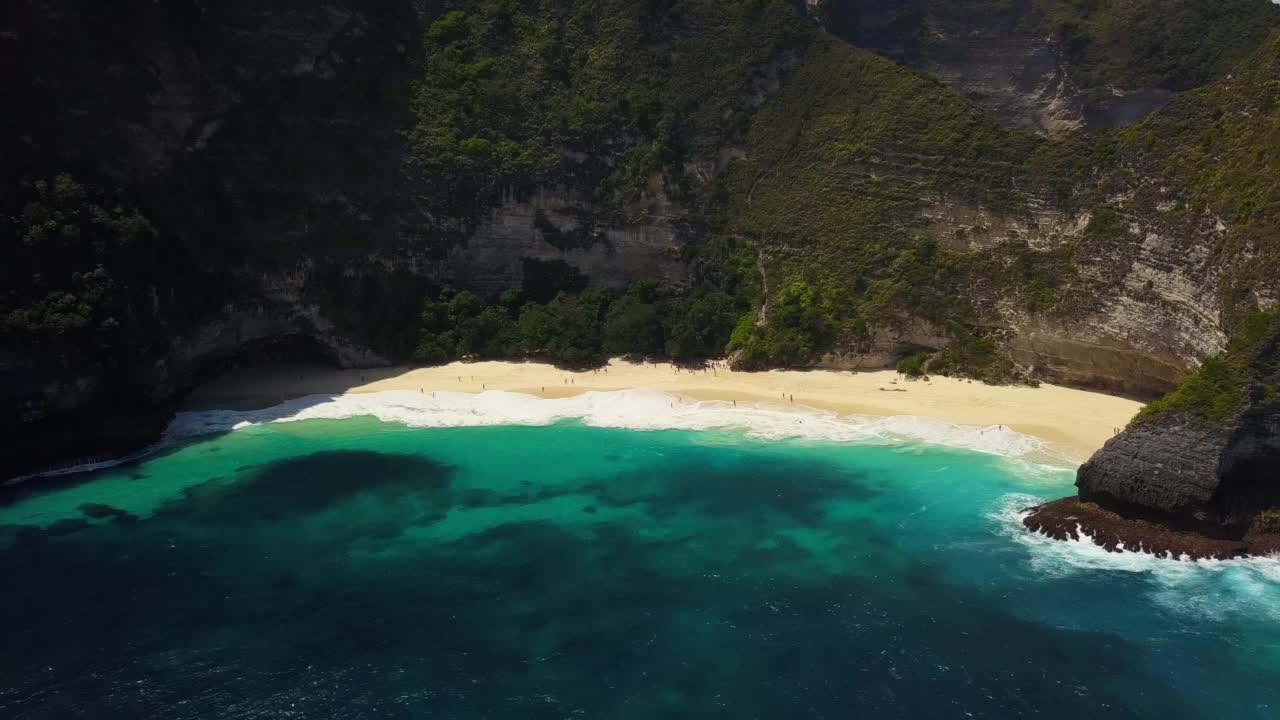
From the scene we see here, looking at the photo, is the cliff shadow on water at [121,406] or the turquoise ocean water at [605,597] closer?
the turquoise ocean water at [605,597]

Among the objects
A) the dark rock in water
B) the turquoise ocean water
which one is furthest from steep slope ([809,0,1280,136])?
the turquoise ocean water

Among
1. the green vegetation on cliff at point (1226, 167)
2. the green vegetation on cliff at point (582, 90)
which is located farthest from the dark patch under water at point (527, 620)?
the green vegetation on cliff at point (582, 90)

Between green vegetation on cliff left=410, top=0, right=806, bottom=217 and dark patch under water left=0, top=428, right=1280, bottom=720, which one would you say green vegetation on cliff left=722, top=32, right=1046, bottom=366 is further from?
dark patch under water left=0, top=428, right=1280, bottom=720

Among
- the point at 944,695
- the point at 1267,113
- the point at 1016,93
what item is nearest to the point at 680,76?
the point at 1016,93

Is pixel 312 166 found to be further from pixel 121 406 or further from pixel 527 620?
pixel 527 620

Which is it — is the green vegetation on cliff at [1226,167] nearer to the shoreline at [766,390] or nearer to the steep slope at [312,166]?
the shoreline at [766,390]

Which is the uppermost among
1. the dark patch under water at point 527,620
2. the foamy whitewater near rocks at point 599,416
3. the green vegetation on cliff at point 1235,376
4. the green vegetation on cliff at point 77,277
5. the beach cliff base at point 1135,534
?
the green vegetation on cliff at point 77,277
